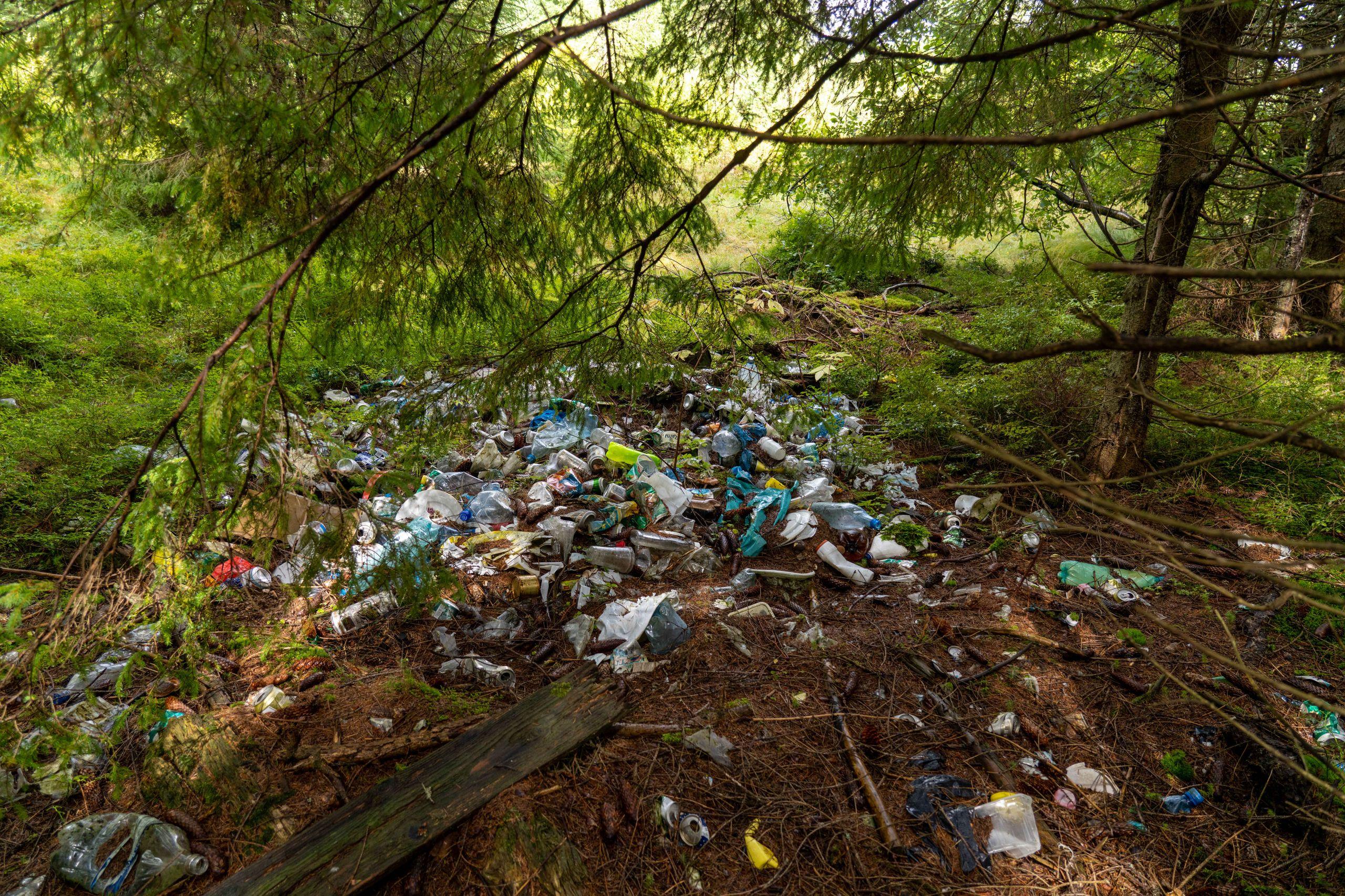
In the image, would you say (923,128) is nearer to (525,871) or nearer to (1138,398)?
(1138,398)

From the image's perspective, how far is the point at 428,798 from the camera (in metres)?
2.07

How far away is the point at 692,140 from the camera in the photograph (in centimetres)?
251

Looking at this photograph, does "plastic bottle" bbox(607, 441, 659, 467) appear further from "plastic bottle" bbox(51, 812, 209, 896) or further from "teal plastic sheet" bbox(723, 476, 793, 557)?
"plastic bottle" bbox(51, 812, 209, 896)

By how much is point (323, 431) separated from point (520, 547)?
2.11 metres

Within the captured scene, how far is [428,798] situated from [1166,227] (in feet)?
15.8

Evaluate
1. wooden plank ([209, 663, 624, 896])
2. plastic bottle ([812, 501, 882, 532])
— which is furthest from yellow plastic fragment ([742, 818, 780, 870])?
plastic bottle ([812, 501, 882, 532])

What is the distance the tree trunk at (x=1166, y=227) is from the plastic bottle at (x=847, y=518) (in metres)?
1.59

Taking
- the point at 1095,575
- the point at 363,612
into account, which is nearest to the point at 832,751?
the point at 1095,575

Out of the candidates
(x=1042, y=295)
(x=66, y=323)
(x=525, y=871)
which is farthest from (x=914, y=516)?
(x=66, y=323)

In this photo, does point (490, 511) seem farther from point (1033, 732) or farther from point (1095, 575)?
point (1095, 575)

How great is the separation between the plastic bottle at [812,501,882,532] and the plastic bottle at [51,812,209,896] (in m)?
3.45

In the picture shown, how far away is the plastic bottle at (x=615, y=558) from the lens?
3.56 meters

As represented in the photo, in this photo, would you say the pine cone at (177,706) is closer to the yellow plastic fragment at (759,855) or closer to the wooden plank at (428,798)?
the wooden plank at (428,798)

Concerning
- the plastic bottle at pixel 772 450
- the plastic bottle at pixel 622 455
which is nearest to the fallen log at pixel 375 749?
the plastic bottle at pixel 622 455
